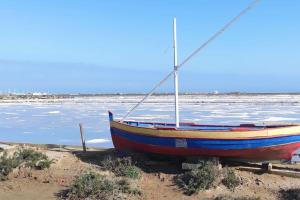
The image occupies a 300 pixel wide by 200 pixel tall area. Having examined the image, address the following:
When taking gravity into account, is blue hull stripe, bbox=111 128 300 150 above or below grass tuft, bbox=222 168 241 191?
above

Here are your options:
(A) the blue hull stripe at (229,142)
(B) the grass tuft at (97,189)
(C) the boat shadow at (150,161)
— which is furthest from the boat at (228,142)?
(B) the grass tuft at (97,189)

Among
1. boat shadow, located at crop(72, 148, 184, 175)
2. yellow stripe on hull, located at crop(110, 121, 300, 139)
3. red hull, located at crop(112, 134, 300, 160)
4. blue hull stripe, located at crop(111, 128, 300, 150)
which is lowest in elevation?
boat shadow, located at crop(72, 148, 184, 175)

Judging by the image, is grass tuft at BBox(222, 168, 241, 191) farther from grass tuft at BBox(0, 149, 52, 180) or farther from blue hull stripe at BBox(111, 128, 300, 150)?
grass tuft at BBox(0, 149, 52, 180)

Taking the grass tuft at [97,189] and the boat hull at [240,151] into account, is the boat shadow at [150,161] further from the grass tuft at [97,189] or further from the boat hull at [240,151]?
the grass tuft at [97,189]

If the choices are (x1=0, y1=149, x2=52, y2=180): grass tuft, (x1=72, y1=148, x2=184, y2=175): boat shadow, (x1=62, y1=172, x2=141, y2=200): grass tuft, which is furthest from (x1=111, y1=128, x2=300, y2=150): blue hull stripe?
(x1=0, y1=149, x2=52, y2=180): grass tuft

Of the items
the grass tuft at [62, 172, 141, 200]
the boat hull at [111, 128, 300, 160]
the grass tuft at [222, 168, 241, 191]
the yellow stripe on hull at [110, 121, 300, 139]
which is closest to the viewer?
the grass tuft at [62, 172, 141, 200]

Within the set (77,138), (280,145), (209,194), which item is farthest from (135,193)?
(77,138)

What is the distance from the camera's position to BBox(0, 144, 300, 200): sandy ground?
10482 mm

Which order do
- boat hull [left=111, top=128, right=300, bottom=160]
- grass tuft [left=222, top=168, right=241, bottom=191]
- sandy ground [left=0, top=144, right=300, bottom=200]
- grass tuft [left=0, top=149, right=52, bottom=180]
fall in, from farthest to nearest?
grass tuft [left=0, top=149, right=52, bottom=180] < boat hull [left=111, top=128, right=300, bottom=160] < grass tuft [left=222, top=168, right=241, bottom=191] < sandy ground [left=0, top=144, right=300, bottom=200]

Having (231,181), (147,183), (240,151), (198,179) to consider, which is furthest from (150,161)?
(231,181)

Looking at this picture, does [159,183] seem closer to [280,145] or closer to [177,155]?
[177,155]

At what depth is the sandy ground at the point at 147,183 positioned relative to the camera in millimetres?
10482

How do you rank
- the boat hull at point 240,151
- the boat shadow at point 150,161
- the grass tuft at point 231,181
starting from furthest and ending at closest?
the boat shadow at point 150,161 < the boat hull at point 240,151 < the grass tuft at point 231,181

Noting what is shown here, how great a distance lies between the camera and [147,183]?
1131cm
